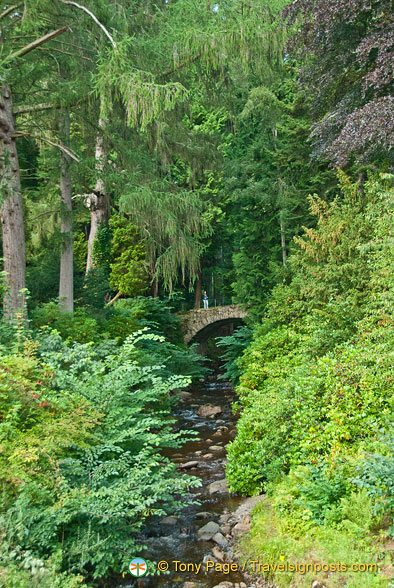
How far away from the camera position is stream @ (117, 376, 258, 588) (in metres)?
4.17

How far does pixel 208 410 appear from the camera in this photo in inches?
463

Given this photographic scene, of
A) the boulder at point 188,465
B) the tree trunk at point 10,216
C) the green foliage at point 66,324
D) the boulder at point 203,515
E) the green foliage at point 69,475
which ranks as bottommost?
the boulder at point 203,515

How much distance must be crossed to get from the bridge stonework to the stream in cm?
926

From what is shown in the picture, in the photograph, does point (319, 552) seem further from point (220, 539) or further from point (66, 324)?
point (66, 324)

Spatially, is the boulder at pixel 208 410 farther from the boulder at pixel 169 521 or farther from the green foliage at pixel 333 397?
the boulder at pixel 169 521

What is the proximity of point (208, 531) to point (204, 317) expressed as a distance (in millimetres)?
13507

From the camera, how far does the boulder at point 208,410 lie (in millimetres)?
11555

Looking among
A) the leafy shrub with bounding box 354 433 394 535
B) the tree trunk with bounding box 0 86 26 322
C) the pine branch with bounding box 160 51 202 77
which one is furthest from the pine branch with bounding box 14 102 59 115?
the leafy shrub with bounding box 354 433 394 535

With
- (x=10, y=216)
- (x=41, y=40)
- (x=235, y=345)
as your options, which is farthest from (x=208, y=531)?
(x=235, y=345)

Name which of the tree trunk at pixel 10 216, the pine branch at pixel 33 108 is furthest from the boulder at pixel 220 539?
the pine branch at pixel 33 108

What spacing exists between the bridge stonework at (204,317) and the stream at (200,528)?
9261 mm

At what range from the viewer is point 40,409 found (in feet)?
14.3

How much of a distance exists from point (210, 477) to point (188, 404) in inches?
247

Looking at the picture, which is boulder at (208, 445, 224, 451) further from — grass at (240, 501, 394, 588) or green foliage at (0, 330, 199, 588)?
grass at (240, 501, 394, 588)
